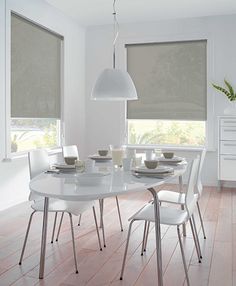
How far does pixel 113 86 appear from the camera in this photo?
2928 mm

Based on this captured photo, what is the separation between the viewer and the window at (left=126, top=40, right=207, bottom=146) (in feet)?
18.1

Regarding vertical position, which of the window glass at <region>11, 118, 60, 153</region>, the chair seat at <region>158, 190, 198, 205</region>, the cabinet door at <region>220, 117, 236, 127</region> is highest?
the cabinet door at <region>220, 117, 236, 127</region>

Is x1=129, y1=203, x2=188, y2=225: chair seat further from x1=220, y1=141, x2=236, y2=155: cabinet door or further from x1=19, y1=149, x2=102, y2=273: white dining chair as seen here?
x1=220, y1=141, x2=236, y2=155: cabinet door

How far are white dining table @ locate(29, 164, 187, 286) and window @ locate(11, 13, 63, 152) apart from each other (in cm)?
216

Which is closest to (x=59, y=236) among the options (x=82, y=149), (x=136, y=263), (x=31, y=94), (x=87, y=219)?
(x=87, y=219)

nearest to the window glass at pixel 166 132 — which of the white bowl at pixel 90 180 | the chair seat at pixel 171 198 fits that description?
the chair seat at pixel 171 198

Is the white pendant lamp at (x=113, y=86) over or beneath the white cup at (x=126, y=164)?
over

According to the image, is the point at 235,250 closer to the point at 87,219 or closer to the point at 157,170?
the point at 157,170

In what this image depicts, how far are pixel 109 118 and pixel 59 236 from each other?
304 cm

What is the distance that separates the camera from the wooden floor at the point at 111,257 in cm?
234

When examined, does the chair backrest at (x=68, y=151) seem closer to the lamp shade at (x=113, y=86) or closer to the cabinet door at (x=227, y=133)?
the lamp shade at (x=113, y=86)

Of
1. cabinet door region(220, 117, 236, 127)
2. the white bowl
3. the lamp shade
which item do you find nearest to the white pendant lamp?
the lamp shade

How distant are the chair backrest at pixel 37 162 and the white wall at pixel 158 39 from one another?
2.95m

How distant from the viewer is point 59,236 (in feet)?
10.4
